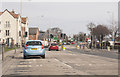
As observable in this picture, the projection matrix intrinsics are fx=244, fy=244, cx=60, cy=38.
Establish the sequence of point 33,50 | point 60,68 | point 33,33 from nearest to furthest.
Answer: point 60,68 < point 33,50 < point 33,33

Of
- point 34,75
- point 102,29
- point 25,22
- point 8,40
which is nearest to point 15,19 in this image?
point 8,40

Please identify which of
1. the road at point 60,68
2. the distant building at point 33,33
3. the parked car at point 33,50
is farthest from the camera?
the distant building at point 33,33

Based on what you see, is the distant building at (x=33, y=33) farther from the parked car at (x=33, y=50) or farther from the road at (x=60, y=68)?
the road at (x=60, y=68)

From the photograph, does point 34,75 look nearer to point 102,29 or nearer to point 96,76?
point 96,76

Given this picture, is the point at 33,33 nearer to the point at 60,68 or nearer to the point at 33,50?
the point at 33,50

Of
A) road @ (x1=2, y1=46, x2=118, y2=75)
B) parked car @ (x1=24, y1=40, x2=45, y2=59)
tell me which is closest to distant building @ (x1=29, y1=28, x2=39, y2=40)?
parked car @ (x1=24, y1=40, x2=45, y2=59)

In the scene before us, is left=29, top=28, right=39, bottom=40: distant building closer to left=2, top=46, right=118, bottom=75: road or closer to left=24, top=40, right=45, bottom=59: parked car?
left=24, top=40, right=45, bottom=59: parked car

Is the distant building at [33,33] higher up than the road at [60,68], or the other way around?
the distant building at [33,33]

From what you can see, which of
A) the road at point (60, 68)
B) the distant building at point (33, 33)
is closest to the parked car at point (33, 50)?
the road at point (60, 68)

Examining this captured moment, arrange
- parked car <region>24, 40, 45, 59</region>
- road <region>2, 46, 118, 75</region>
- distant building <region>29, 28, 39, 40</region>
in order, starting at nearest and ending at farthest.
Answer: road <region>2, 46, 118, 75</region>, parked car <region>24, 40, 45, 59</region>, distant building <region>29, 28, 39, 40</region>

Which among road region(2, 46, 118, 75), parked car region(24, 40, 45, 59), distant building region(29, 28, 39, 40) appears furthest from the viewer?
distant building region(29, 28, 39, 40)

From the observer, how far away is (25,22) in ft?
320

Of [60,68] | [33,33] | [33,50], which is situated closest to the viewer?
[60,68]

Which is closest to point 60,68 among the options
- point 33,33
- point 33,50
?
point 33,50
